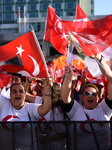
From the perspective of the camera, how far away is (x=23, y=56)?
468 cm

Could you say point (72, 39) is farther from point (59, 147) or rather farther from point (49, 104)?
point (59, 147)

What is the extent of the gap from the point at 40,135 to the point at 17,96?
3.78 ft

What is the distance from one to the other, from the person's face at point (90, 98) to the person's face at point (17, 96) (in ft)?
2.74

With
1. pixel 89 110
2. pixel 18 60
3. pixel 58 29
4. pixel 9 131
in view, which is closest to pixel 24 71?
pixel 18 60

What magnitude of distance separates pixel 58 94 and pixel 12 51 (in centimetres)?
127

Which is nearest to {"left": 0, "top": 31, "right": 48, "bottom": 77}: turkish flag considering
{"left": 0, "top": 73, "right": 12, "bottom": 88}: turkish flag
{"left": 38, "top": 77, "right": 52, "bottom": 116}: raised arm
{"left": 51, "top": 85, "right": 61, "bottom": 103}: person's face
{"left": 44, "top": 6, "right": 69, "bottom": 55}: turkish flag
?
{"left": 44, "top": 6, "right": 69, "bottom": 55}: turkish flag

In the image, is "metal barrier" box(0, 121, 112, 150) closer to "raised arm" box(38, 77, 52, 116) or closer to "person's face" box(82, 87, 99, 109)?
"raised arm" box(38, 77, 52, 116)

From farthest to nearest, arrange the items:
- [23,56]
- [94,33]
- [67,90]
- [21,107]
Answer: [23,56] → [94,33] → [21,107] → [67,90]

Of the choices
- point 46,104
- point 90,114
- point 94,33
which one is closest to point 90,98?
point 90,114

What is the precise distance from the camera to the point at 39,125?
299cm

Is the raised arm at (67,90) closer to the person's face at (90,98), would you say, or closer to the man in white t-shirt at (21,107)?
the man in white t-shirt at (21,107)

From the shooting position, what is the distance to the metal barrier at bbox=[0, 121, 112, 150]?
295cm

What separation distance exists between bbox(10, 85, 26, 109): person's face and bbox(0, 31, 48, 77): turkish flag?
463 millimetres

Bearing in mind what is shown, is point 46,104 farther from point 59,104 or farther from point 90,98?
point 90,98
